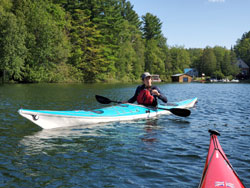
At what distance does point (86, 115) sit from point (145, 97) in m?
2.78

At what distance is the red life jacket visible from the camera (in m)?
9.88

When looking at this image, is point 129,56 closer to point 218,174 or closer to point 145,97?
point 145,97

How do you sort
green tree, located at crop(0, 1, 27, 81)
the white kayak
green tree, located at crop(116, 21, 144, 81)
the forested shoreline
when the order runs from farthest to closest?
green tree, located at crop(116, 21, 144, 81) < the forested shoreline < green tree, located at crop(0, 1, 27, 81) < the white kayak

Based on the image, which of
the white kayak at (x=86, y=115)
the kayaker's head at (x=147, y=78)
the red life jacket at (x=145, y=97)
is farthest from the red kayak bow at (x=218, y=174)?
the red life jacket at (x=145, y=97)

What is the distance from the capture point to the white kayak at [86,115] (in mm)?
7215

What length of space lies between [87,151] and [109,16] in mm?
49281

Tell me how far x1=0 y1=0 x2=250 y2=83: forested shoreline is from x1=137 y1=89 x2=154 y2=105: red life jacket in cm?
2505

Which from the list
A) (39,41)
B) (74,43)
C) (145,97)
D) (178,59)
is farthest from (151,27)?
(145,97)

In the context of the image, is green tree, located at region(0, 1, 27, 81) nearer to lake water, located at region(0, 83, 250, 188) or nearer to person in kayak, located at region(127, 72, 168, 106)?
lake water, located at region(0, 83, 250, 188)

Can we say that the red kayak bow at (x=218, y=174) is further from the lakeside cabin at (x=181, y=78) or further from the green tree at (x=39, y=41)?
the lakeside cabin at (x=181, y=78)

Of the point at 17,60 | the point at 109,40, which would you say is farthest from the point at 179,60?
the point at 17,60

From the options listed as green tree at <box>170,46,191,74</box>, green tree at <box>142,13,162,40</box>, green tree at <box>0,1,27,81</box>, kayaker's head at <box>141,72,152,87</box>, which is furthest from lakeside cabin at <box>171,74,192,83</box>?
kayaker's head at <box>141,72,152,87</box>

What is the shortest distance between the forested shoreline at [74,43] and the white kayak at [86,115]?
2526 cm

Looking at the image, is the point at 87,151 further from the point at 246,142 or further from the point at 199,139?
the point at 246,142
